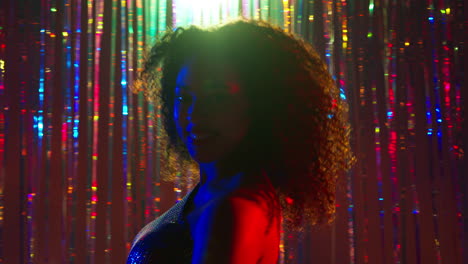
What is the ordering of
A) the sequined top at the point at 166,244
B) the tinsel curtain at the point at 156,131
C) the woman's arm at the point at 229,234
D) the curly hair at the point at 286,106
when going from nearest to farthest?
the woman's arm at the point at 229,234 → the sequined top at the point at 166,244 → the curly hair at the point at 286,106 → the tinsel curtain at the point at 156,131

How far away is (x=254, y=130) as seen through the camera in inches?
34.2

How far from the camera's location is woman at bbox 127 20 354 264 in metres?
0.76

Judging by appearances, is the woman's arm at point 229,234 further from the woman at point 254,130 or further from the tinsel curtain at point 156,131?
the tinsel curtain at point 156,131

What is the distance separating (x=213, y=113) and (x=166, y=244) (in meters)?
0.21

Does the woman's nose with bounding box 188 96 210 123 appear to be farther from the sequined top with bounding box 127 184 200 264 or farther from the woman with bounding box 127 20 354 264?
the sequined top with bounding box 127 184 200 264

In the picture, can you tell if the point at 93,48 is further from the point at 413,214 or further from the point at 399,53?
the point at 413,214

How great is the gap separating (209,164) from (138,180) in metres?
1.58

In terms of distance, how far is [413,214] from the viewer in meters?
2.45

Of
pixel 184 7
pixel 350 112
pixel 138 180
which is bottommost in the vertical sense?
pixel 138 180

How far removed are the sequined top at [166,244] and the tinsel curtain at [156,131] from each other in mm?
1578

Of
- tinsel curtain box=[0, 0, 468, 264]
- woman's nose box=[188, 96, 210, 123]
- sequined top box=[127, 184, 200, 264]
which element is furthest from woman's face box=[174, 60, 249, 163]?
tinsel curtain box=[0, 0, 468, 264]

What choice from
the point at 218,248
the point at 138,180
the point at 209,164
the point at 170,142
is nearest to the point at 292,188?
the point at 209,164

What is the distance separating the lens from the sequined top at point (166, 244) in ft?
2.41

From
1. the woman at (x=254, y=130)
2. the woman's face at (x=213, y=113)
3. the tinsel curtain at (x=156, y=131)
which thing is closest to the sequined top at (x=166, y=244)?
the woman at (x=254, y=130)
